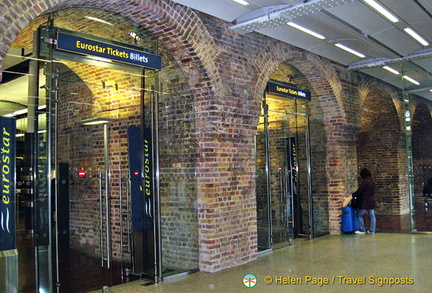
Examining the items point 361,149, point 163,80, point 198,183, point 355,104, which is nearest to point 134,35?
point 163,80

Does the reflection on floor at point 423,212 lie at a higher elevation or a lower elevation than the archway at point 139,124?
lower

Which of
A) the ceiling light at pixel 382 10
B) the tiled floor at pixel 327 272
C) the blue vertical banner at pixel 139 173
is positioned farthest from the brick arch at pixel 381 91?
the blue vertical banner at pixel 139 173

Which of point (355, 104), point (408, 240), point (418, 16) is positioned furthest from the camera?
point (355, 104)

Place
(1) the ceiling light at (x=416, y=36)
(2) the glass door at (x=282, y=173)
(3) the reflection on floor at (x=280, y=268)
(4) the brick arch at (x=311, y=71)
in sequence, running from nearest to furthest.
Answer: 1. (3) the reflection on floor at (x=280, y=268)
2. (4) the brick arch at (x=311, y=71)
3. (1) the ceiling light at (x=416, y=36)
4. (2) the glass door at (x=282, y=173)

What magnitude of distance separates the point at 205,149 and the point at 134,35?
2.11 m

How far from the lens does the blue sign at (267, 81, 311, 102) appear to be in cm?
917

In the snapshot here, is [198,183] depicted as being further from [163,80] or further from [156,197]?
[163,80]

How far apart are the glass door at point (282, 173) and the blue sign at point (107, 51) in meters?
3.23

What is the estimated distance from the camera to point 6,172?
17.0 ft

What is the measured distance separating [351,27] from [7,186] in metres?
6.60

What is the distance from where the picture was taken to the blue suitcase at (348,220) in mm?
10695

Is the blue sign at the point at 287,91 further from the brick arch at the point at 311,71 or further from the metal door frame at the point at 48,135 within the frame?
the metal door frame at the point at 48,135

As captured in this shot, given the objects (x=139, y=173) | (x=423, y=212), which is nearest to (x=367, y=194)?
(x=423, y=212)

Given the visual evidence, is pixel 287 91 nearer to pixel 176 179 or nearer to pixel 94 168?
pixel 176 179
